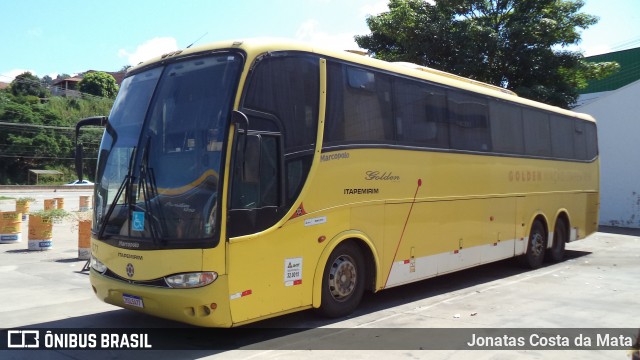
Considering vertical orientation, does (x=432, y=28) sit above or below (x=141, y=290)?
above

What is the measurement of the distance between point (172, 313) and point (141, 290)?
0.48 m

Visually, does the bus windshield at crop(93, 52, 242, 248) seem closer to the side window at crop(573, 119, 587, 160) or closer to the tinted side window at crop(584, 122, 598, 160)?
the side window at crop(573, 119, 587, 160)

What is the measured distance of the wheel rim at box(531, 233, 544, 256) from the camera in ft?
41.5

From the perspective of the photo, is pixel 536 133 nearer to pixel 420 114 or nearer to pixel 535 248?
pixel 535 248

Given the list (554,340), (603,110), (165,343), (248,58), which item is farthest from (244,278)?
(603,110)

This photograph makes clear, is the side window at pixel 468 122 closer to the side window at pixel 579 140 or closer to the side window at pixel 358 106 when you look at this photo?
the side window at pixel 358 106

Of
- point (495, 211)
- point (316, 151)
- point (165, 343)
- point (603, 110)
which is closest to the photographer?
point (165, 343)

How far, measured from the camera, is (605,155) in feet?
81.5

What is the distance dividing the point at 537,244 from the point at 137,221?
981cm

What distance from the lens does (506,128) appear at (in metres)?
11.5

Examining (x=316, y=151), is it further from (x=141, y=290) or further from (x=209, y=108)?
(x=141, y=290)

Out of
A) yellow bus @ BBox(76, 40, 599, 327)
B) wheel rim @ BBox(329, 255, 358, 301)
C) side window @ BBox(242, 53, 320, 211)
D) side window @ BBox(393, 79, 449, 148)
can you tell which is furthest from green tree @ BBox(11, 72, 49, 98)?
wheel rim @ BBox(329, 255, 358, 301)

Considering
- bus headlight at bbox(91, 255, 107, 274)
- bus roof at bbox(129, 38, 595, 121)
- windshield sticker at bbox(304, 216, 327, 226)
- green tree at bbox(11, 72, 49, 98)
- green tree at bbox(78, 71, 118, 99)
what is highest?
green tree at bbox(78, 71, 118, 99)

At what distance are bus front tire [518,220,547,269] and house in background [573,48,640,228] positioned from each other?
532 inches
